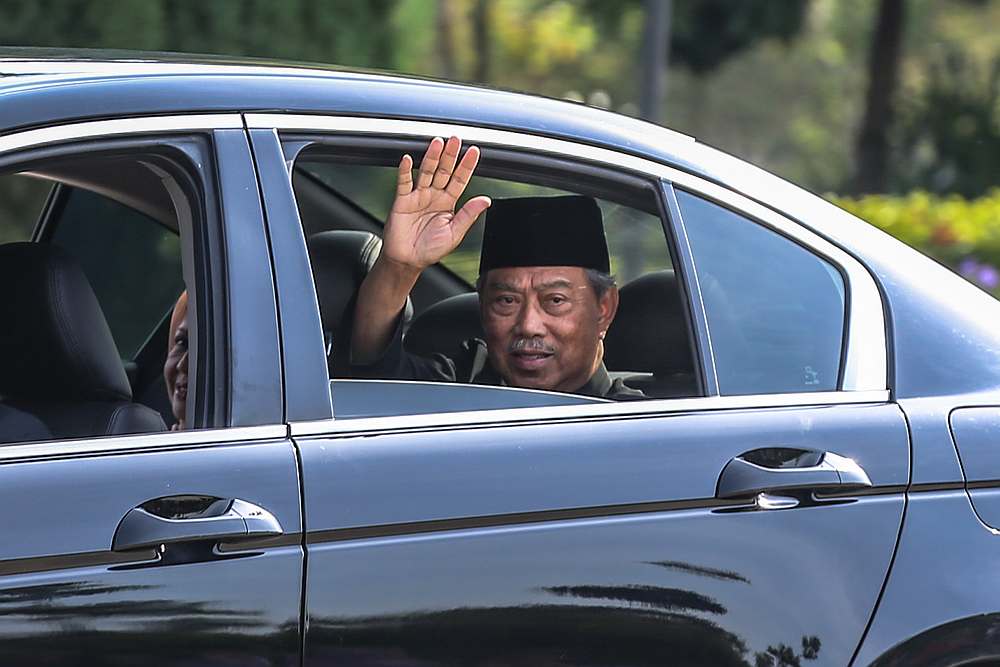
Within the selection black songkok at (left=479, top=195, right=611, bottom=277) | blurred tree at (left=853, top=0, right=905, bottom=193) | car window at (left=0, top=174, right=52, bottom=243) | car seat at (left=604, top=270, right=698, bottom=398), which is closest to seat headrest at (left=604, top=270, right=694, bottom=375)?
car seat at (left=604, top=270, right=698, bottom=398)

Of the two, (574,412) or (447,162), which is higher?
(447,162)

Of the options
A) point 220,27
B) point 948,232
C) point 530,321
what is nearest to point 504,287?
point 530,321

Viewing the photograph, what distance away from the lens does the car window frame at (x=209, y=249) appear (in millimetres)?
2271

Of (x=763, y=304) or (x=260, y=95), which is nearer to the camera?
(x=260, y=95)

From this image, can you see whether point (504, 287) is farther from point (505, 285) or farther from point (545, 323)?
point (545, 323)

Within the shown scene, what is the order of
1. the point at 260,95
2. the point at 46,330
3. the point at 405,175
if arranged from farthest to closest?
the point at 46,330 < the point at 405,175 < the point at 260,95

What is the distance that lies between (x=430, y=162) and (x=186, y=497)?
0.69 meters

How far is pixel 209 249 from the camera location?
2387 mm

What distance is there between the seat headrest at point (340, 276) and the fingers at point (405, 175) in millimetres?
197

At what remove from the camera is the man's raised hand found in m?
2.58

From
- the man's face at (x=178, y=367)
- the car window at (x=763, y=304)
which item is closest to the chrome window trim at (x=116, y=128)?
the man's face at (x=178, y=367)

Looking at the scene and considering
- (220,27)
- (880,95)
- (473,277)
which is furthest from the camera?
(880,95)

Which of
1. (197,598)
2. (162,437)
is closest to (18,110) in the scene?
(162,437)

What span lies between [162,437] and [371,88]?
648 millimetres
